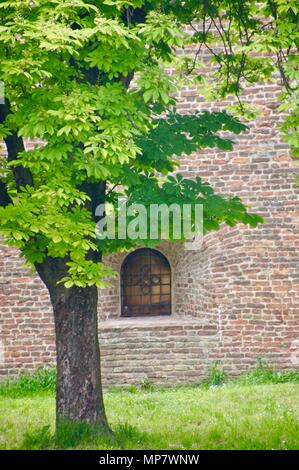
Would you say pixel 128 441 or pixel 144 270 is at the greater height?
pixel 144 270

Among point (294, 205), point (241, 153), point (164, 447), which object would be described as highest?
point (241, 153)

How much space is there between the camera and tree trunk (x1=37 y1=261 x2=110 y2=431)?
28.3 ft

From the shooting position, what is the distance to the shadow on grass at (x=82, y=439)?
8422mm

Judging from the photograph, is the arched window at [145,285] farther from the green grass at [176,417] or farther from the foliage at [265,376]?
the foliage at [265,376]

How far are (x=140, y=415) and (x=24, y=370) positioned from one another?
3743mm

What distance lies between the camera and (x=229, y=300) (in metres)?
13.9

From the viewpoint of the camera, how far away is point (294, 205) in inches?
546

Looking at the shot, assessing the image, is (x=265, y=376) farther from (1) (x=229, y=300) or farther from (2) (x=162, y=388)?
(2) (x=162, y=388)

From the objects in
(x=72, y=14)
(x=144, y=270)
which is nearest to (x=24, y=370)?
(x=144, y=270)

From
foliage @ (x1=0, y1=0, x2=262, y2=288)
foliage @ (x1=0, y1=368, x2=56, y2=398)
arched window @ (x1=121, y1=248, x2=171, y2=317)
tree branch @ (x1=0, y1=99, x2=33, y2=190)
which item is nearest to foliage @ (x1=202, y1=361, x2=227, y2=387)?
arched window @ (x1=121, y1=248, x2=171, y2=317)

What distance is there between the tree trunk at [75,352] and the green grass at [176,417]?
0.25m

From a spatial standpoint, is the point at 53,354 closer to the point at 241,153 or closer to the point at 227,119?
the point at 241,153

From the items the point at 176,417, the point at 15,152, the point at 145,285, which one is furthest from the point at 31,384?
the point at 15,152

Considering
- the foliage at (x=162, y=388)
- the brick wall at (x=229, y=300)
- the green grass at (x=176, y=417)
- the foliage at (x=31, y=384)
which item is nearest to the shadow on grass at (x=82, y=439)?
the green grass at (x=176, y=417)
